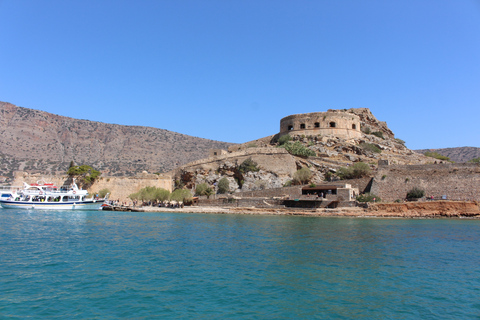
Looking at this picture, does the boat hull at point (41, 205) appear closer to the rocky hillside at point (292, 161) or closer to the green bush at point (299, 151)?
the rocky hillside at point (292, 161)

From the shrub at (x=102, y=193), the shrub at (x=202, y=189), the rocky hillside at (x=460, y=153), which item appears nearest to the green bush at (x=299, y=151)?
the shrub at (x=202, y=189)

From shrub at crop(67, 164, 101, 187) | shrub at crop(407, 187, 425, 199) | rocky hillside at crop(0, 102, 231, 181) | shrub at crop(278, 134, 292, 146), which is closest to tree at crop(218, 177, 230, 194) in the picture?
shrub at crop(278, 134, 292, 146)

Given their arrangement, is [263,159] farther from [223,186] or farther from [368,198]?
[368,198]

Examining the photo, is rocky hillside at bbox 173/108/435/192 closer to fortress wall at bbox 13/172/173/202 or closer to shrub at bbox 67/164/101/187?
fortress wall at bbox 13/172/173/202

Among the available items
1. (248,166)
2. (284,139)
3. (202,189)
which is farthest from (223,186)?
(284,139)

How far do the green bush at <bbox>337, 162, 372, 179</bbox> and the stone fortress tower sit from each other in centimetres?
899

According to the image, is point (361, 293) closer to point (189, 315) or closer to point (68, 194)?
point (189, 315)

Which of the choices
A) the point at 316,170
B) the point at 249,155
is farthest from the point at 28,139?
the point at 316,170

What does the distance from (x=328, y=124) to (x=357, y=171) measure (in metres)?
10.9

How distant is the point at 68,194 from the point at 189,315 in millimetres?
27428

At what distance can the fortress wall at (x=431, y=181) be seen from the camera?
941 inches

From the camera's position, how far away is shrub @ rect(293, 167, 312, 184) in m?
29.4

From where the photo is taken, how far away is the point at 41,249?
1169 cm

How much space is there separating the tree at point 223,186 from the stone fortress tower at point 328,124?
11372 mm
